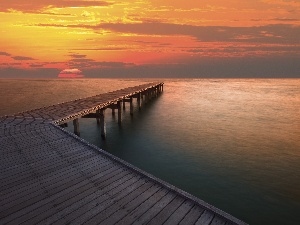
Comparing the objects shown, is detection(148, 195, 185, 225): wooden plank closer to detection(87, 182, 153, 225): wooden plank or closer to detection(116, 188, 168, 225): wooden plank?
detection(116, 188, 168, 225): wooden plank

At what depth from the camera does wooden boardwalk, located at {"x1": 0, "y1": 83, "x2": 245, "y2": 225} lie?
4.93 metres

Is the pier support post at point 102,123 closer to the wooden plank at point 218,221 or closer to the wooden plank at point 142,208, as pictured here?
the wooden plank at point 142,208

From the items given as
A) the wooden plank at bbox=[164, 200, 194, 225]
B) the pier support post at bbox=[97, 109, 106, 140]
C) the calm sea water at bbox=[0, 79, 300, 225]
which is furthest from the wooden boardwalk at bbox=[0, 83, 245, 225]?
the pier support post at bbox=[97, 109, 106, 140]

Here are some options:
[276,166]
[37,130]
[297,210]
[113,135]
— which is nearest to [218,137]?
[276,166]

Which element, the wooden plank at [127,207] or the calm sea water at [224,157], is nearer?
the wooden plank at [127,207]

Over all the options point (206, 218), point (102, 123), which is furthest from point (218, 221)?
point (102, 123)

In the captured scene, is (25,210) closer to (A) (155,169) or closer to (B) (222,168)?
(A) (155,169)

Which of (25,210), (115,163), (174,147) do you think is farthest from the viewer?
(174,147)

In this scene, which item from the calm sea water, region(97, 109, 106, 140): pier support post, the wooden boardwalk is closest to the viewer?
the wooden boardwalk

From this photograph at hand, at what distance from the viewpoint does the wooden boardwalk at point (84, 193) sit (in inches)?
Result: 194

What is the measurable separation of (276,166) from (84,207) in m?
13.2

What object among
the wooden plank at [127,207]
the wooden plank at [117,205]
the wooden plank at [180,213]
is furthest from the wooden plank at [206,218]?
the wooden plank at [117,205]

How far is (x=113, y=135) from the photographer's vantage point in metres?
21.5

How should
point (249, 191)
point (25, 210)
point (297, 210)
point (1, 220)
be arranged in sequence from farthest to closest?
point (249, 191), point (297, 210), point (25, 210), point (1, 220)
